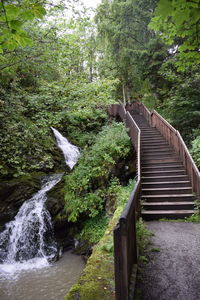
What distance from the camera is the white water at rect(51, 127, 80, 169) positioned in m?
13.3

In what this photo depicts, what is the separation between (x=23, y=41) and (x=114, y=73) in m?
22.5

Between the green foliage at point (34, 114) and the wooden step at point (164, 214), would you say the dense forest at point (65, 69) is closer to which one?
the green foliage at point (34, 114)

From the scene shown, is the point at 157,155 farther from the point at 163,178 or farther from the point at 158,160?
the point at 163,178

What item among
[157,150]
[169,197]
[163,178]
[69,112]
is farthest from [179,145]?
[69,112]

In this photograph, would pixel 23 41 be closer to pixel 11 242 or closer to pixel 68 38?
pixel 68 38

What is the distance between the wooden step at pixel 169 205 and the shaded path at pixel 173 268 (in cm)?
147

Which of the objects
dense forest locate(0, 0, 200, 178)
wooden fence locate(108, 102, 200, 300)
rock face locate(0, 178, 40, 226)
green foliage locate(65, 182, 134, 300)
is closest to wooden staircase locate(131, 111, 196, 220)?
wooden fence locate(108, 102, 200, 300)

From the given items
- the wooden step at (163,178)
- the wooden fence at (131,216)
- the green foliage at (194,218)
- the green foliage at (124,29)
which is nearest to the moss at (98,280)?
the wooden fence at (131,216)

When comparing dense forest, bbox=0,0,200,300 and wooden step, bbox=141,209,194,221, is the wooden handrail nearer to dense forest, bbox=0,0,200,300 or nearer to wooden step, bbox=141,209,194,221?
dense forest, bbox=0,0,200,300

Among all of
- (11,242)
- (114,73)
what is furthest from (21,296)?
(114,73)

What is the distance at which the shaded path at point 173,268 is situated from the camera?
2943 mm

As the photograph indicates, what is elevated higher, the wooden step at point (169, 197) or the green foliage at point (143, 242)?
the wooden step at point (169, 197)

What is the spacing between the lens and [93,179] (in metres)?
9.91

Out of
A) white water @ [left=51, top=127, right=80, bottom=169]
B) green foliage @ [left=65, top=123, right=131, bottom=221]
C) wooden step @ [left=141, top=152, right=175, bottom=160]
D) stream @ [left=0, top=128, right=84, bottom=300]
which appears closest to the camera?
stream @ [left=0, top=128, right=84, bottom=300]
